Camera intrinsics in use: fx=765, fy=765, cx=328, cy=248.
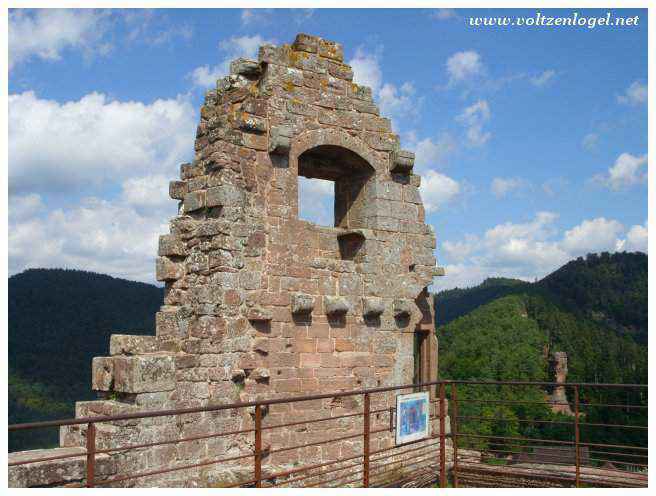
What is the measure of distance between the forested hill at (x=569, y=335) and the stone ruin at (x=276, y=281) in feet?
81.9

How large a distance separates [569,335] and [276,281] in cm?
5212

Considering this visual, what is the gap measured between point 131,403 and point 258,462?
7.80 ft

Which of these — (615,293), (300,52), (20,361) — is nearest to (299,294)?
(300,52)

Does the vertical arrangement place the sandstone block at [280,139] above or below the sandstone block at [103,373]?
above

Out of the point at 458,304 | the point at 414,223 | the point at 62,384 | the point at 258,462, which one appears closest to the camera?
the point at 258,462

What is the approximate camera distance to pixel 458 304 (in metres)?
103

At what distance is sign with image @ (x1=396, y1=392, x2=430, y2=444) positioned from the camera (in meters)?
7.67

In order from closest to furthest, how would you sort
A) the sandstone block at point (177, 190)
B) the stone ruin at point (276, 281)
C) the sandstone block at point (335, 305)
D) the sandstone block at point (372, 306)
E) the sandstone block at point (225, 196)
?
the stone ruin at point (276, 281)
the sandstone block at point (225, 196)
the sandstone block at point (177, 190)
the sandstone block at point (335, 305)
the sandstone block at point (372, 306)

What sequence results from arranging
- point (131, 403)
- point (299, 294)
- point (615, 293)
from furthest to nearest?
point (615, 293) → point (299, 294) → point (131, 403)

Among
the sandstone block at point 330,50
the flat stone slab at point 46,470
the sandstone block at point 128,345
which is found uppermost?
the sandstone block at point 330,50

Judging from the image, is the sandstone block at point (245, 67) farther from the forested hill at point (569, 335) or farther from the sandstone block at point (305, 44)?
the forested hill at point (569, 335)

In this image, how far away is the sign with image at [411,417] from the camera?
25.2 feet

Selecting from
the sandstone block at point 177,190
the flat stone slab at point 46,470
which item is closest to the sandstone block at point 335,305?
the sandstone block at point 177,190

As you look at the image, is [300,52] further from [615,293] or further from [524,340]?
[615,293]
